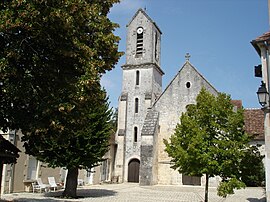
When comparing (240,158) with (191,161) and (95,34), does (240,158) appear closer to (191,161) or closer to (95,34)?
(191,161)

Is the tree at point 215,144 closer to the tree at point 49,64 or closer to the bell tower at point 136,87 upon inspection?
the tree at point 49,64

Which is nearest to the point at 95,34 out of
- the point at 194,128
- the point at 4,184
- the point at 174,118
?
the point at 194,128

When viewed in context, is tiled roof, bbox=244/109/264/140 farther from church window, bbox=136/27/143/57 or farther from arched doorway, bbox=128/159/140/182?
church window, bbox=136/27/143/57

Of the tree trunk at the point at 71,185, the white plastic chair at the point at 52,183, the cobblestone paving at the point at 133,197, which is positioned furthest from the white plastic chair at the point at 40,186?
the tree trunk at the point at 71,185

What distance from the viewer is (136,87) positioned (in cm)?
3225

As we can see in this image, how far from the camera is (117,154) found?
30828 millimetres

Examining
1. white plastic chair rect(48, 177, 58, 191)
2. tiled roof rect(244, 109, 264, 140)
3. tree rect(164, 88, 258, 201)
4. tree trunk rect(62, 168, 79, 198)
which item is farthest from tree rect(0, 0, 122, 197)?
tiled roof rect(244, 109, 264, 140)

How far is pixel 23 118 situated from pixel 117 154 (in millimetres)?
21372

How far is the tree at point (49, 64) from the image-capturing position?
8.35 metres

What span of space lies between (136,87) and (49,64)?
2251cm

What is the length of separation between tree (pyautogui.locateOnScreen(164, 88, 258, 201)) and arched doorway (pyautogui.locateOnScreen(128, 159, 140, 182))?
16.6 meters

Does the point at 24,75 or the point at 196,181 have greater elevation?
the point at 24,75

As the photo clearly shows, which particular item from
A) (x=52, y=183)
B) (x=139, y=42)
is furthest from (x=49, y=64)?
(x=139, y=42)

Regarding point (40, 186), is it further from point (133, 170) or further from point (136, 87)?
point (136, 87)
